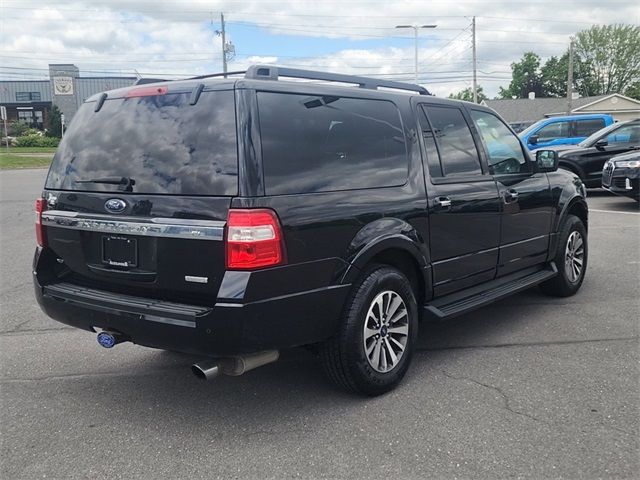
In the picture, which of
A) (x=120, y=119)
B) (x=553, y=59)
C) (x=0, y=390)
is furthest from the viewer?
(x=553, y=59)

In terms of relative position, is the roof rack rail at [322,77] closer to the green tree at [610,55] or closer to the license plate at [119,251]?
the license plate at [119,251]

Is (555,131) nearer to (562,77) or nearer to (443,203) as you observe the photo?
(443,203)

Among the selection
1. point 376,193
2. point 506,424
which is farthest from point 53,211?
point 506,424

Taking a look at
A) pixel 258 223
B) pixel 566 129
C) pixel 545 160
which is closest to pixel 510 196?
pixel 545 160

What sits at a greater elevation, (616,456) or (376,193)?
(376,193)

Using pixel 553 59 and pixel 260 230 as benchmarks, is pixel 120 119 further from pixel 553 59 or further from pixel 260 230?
pixel 553 59

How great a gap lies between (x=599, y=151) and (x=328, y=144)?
1246cm

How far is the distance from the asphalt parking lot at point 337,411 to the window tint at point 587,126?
49.2 ft

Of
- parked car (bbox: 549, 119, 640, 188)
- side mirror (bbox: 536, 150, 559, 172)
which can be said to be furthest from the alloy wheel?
parked car (bbox: 549, 119, 640, 188)

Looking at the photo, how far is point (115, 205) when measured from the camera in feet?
11.8

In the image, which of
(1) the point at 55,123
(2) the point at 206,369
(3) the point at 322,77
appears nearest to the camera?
(2) the point at 206,369

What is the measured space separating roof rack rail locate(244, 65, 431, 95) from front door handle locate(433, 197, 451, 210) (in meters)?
0.94

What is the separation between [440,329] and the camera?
17.6 feet

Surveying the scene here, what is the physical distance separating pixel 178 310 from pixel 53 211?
124cm
